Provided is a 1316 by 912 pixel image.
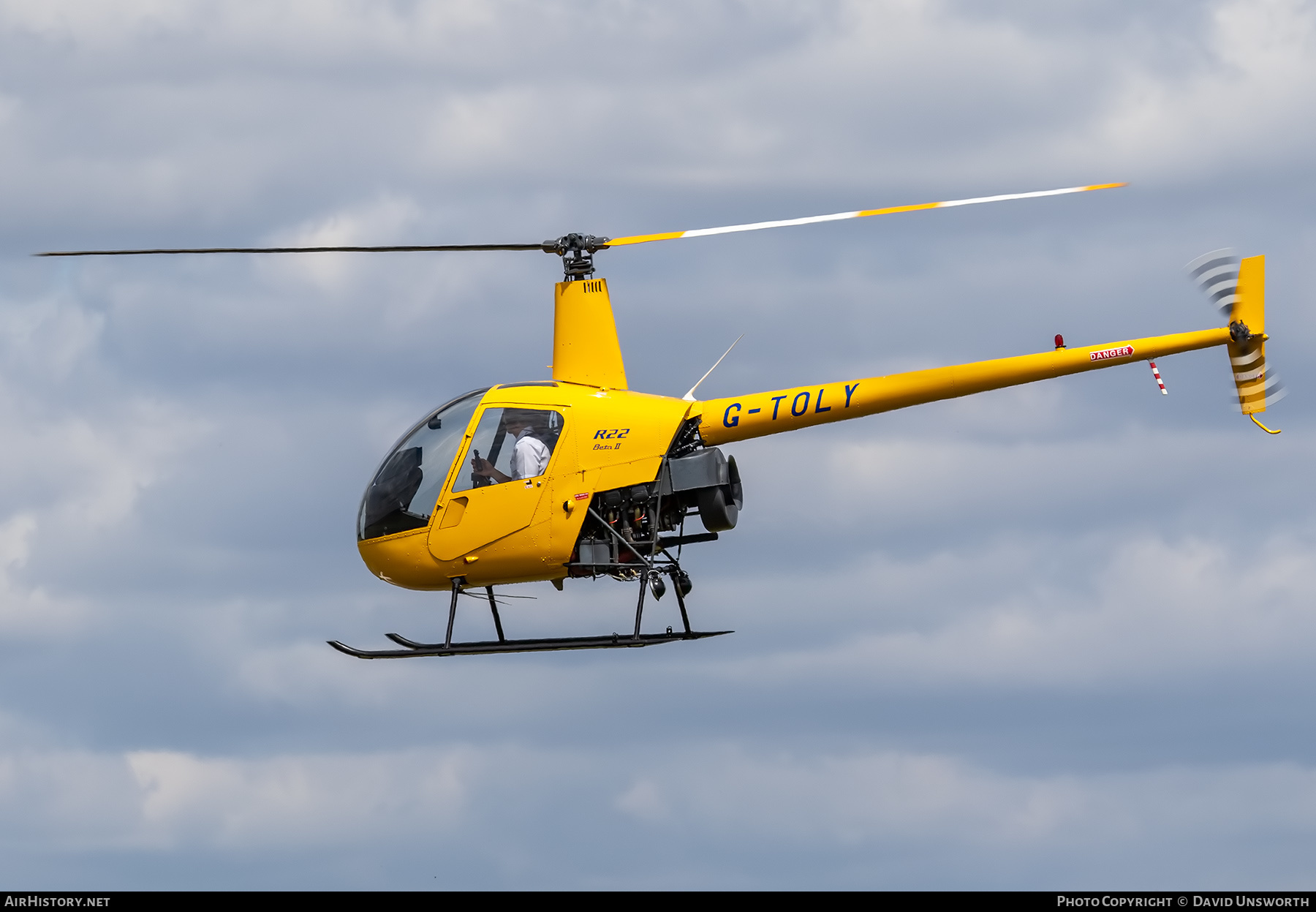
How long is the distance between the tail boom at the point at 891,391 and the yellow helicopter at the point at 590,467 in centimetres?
3

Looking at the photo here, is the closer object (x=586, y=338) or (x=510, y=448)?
(x=510, y=448)

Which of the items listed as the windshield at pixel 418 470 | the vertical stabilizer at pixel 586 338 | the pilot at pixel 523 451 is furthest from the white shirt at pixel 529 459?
the vertical stabilizer at pixel 586 338

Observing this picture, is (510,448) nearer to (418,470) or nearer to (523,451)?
(523,451)

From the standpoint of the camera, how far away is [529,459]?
2803 cm

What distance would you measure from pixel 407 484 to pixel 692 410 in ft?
15.8

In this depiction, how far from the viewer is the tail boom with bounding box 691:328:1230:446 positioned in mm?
28484

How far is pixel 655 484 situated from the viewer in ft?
92.1

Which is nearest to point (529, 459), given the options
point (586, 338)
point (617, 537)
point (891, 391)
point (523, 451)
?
point (523, 451)

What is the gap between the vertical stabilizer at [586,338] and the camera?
99.5 ft

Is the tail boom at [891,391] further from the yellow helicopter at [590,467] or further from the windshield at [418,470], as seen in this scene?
the windshield at [418,470]

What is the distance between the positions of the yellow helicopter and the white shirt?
0.02m

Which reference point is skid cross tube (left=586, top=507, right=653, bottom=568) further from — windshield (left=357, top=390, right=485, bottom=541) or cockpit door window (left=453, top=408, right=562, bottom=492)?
windshield (left=357, top=390, right=485, bottom=541)

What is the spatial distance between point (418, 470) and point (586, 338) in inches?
158
